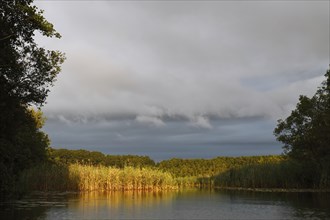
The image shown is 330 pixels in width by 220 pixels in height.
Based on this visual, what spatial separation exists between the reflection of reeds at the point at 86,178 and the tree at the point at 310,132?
56.8 ft

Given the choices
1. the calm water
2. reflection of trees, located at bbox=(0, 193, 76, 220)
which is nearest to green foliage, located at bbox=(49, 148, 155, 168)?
reflection of trees, located at bbox=(0, 193, 76, 220)

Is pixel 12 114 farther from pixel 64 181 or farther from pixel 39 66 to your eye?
pixel 64 181

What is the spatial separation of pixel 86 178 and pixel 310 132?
26.4 meters

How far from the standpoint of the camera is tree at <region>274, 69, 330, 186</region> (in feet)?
159

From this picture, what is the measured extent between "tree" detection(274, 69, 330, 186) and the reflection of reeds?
1731 cm

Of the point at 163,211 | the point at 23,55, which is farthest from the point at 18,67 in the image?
the point at 163,211

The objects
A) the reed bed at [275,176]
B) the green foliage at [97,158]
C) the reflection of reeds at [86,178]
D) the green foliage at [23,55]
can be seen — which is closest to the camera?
the green foliage at [23,55]

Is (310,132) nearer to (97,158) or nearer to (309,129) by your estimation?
(309,129)

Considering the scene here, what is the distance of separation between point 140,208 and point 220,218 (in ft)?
23.8

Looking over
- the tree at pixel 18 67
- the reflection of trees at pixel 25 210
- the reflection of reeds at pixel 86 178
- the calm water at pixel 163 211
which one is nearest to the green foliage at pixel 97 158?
the reflection of reeds at pixel 86 178

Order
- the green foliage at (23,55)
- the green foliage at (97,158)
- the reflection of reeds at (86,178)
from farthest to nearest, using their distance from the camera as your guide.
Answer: the green foliage at (97,158) < the reflection of reeds at (86,178) < the green foliage at (23,55)

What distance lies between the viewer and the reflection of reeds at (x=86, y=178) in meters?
46.7

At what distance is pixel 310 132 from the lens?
167 ft

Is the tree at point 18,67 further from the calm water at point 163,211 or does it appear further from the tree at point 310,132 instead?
the tree at point 310,132
